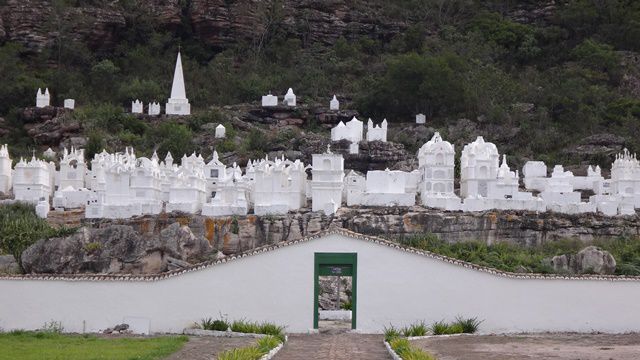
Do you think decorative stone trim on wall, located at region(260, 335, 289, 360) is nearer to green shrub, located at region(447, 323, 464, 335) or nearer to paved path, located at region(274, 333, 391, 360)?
paved path, located at region(274, 333, 391, 360)

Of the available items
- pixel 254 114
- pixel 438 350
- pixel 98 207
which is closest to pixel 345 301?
pixel 438 350

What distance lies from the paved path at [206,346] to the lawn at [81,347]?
9.1 inches

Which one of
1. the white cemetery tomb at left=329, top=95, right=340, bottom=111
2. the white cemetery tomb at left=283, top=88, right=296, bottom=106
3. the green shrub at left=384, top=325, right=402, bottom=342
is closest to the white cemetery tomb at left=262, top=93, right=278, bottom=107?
the white cemetery tomb at left=283, top=88, right=296, bottom=106

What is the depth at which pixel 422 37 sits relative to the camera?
285ft

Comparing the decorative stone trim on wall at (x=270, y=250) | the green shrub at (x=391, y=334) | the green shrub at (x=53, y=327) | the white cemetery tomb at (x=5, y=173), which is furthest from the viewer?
the white cemetery tomb at (x=5, y=173)

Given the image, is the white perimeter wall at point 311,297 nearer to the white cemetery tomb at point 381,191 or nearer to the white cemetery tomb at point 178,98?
the white cemetery tomb at point 381,191

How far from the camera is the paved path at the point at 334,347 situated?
72.0 feet

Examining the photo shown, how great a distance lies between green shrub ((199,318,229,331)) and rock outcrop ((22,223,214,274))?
5731mm

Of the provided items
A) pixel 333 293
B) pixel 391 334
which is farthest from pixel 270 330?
pixel 333 293

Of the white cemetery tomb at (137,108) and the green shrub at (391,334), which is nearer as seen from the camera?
the green shrub at (391,334)

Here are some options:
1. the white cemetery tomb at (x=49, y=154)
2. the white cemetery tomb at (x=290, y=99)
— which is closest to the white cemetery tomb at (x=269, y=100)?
the white cemetery tomb at (x=290, y=99)

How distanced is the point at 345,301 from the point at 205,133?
34344 mm

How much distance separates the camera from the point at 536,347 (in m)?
23.2

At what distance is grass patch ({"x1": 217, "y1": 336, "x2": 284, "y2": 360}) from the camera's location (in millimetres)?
19797
